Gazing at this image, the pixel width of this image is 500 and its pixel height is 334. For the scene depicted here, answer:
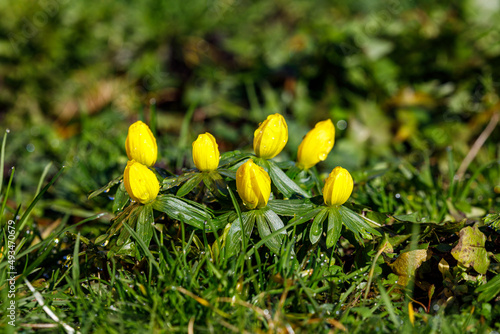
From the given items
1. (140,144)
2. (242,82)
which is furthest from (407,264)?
(242,82)

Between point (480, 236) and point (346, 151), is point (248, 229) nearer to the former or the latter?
point (480, 236)

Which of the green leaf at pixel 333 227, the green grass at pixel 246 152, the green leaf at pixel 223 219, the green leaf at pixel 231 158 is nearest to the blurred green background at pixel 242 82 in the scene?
the green grass at pixel 246 152

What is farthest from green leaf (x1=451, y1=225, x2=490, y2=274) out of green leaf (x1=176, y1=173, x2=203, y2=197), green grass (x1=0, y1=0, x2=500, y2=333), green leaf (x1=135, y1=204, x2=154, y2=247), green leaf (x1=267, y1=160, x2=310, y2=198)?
green leaf (x1=135, y1=204, x2=154, y2=247)

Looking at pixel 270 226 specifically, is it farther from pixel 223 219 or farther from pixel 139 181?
pixel 139 181

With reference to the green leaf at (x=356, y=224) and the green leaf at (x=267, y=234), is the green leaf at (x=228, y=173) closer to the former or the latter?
the green leaf at (x=267, y=234)

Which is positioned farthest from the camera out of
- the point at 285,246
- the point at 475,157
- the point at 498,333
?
the point at 475,157

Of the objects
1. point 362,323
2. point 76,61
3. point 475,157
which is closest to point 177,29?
point 76,61
